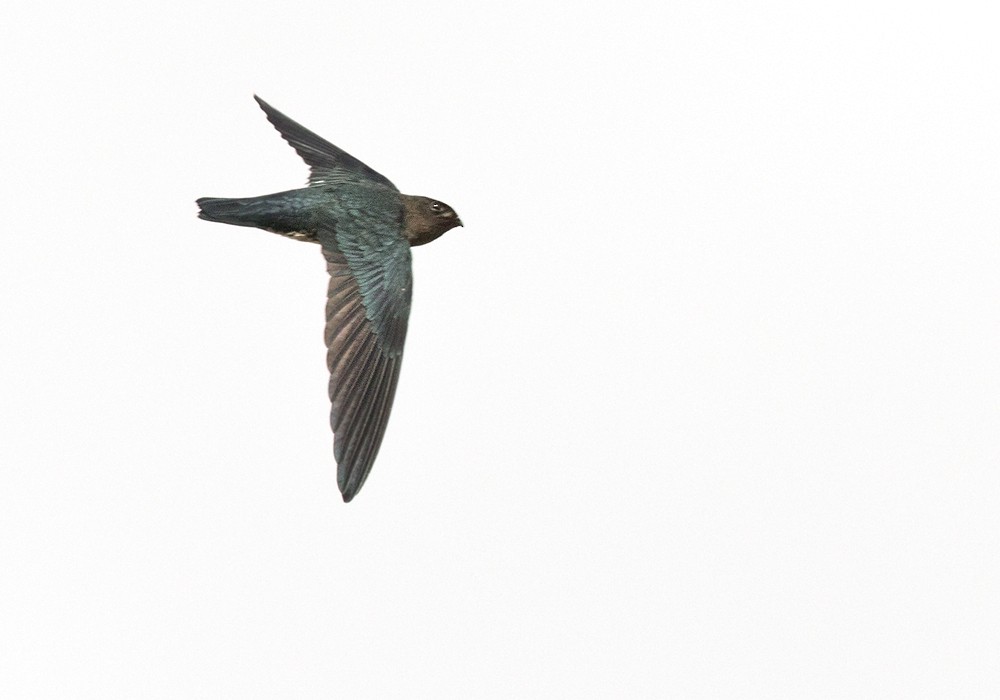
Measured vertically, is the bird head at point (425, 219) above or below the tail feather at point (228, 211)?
above

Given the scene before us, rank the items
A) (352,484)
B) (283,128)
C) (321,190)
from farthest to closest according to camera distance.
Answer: (283,128)
(321,190)
(352,484)

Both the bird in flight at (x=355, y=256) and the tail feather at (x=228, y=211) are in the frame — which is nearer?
the bird in flight at (x=355, y=256)

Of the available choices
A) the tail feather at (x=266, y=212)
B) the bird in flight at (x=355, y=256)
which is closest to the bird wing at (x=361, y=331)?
the bird in flight at (x=355, y=256)

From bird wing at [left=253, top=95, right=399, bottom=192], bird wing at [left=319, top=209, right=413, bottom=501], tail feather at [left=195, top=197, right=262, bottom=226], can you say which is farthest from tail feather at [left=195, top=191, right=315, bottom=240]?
bird wing at [left=253, top=95, right=399, bottom=192]

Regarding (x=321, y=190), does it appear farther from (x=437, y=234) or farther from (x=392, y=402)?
(x=392, y=402)

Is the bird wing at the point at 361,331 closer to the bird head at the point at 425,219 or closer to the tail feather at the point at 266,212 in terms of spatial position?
the tail feather at the point at 266,212

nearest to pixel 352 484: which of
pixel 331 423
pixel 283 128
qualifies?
pixel 331 423

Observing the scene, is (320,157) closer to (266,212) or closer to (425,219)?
(425,219)

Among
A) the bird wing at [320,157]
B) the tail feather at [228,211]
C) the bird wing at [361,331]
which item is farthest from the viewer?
the bird wing at [320,157]
